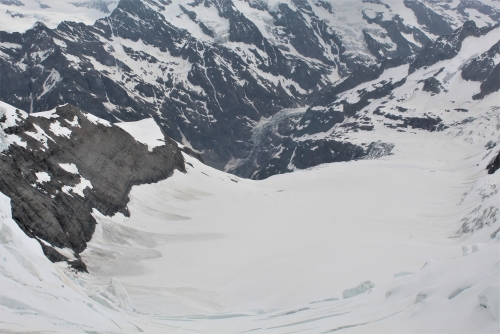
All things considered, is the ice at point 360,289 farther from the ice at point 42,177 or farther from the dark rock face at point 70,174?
the ice at point 42,177

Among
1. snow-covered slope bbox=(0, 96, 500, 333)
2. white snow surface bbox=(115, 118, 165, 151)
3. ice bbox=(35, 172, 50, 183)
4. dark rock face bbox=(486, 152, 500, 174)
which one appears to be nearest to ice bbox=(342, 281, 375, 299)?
snow-covered slope bbox=(0, 96, 500, 333)

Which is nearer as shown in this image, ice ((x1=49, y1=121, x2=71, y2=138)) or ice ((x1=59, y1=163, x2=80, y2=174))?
ice ((x1=59, y1=163, x2=80, y2=174))

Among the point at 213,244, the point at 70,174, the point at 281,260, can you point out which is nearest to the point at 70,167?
the point at 70,174

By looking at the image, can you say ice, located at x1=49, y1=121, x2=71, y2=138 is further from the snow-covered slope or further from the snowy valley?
the snow-covered slope

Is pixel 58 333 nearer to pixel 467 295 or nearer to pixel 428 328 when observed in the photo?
pixel 428 328

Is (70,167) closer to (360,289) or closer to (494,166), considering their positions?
(360,289)

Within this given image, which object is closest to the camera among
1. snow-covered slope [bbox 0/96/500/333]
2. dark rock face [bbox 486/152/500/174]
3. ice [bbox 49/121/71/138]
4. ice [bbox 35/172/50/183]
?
snow-covered slope [bbox 0/96/500/333]
